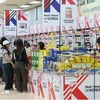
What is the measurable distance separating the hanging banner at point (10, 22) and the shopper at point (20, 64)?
4907 mm

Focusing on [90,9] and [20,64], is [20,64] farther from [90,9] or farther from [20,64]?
[90,9]

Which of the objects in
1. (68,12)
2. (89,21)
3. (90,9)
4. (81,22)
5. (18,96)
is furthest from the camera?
(90,9)

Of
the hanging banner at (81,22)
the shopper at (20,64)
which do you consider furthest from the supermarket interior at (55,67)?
the hanging banner at (81,22)

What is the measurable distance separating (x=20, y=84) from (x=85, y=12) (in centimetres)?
721

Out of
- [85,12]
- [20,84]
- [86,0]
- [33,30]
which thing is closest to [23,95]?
[20,84]

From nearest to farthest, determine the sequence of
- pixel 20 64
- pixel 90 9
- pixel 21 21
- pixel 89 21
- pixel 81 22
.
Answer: pixel 20 64
pixel 89 21
pixel 81 22
pixel 21 21
pixel 90 9

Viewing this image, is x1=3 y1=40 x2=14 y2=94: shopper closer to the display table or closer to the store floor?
the store floor

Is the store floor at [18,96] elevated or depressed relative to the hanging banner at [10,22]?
depressed

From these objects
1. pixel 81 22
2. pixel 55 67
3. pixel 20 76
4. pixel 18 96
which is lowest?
pixel 18 96

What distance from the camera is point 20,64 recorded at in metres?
9.45

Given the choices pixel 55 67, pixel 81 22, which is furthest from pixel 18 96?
pixel 81 22

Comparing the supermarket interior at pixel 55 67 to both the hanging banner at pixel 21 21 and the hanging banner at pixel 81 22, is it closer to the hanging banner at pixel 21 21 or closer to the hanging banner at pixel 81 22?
the hanging banner at pixel 81 22

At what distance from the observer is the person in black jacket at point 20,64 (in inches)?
370

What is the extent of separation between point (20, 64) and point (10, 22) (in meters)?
5.35
